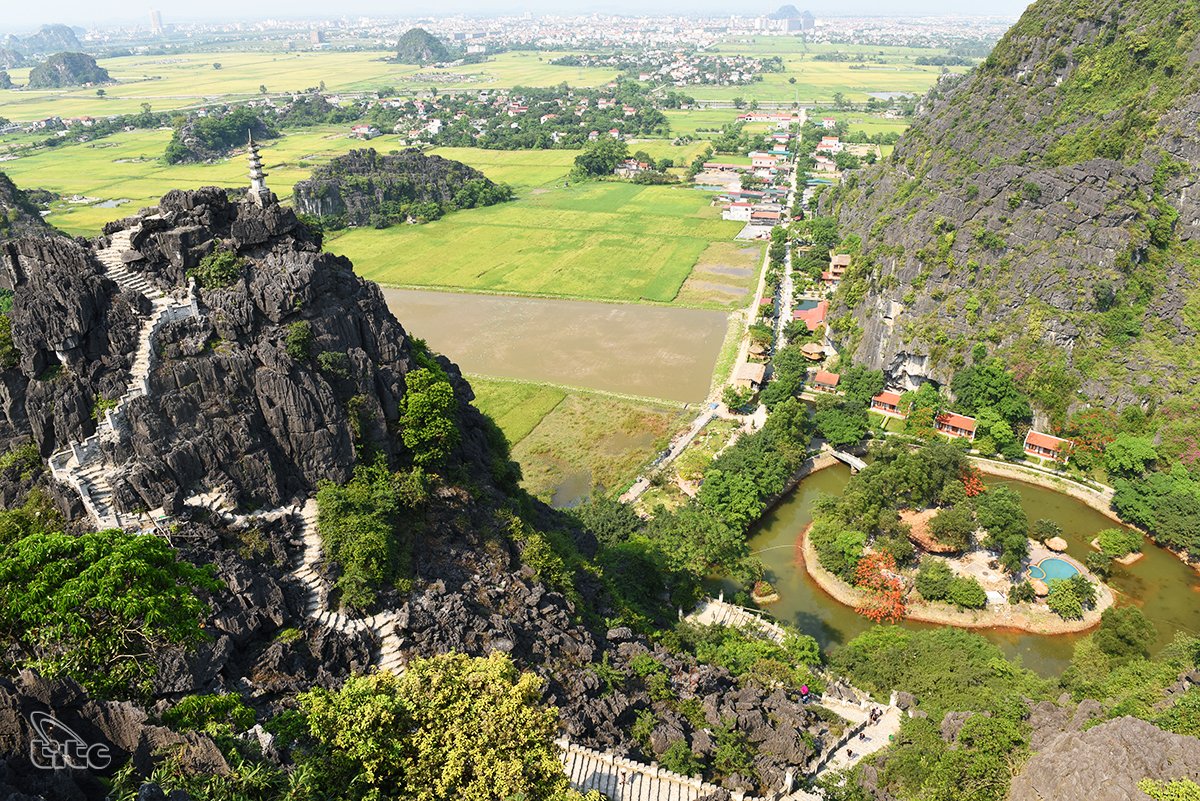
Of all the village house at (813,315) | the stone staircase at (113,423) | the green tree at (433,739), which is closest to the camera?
the green tree at (433,739)

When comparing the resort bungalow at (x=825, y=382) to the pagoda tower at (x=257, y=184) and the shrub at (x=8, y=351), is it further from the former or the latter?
the shrub at (x=8, y=351)

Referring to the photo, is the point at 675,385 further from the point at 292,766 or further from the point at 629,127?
the point at 629,127

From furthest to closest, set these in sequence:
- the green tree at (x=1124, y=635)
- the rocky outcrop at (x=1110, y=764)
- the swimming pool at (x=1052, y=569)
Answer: the swimming pool at (x=1052, y=569) < the green tree at (x=1124, y=635) < the rocky outcrop at (x=1110, y=764)

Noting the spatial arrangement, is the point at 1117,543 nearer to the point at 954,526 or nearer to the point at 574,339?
the point at 954,526

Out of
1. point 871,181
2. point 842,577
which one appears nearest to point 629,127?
point 871,181

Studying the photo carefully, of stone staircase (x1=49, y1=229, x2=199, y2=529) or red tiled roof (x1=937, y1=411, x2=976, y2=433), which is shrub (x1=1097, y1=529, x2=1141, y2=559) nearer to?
red tiled roof (x1=937, y1=411, x2=976, y2=433)

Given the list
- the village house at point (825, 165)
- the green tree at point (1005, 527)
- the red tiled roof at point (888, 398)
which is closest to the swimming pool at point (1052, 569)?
the green tree at point (1005, 527)
